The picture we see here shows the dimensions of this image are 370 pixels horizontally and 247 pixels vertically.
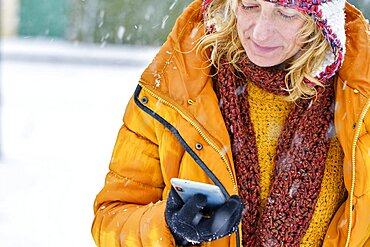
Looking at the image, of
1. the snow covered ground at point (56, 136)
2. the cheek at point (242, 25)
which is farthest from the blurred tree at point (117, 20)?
the cheek at point (242, 25)

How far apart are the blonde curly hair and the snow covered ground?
3577 mm

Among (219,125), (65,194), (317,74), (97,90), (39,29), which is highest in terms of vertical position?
(317,74)

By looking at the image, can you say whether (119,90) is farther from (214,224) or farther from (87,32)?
(214,224)

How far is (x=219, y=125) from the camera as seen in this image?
235 cm

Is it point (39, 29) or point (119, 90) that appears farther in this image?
point (39, 29)

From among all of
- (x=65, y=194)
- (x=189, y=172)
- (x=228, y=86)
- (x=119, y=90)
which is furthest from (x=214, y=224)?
(x=119, y=90)

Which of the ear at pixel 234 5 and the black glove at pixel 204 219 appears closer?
the black glove at pixel 204 219

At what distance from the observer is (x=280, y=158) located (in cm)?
244

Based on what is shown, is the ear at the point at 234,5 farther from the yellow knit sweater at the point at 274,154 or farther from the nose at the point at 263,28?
the yellow knit sweater at the point at 274,154

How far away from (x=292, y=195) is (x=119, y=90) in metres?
10.1

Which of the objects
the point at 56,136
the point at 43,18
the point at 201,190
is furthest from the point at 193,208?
the point at 43,18

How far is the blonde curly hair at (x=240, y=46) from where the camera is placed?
93.0 inches

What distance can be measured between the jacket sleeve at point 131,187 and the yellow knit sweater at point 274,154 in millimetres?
339

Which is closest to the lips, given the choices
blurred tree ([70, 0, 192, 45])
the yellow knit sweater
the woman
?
the woman
